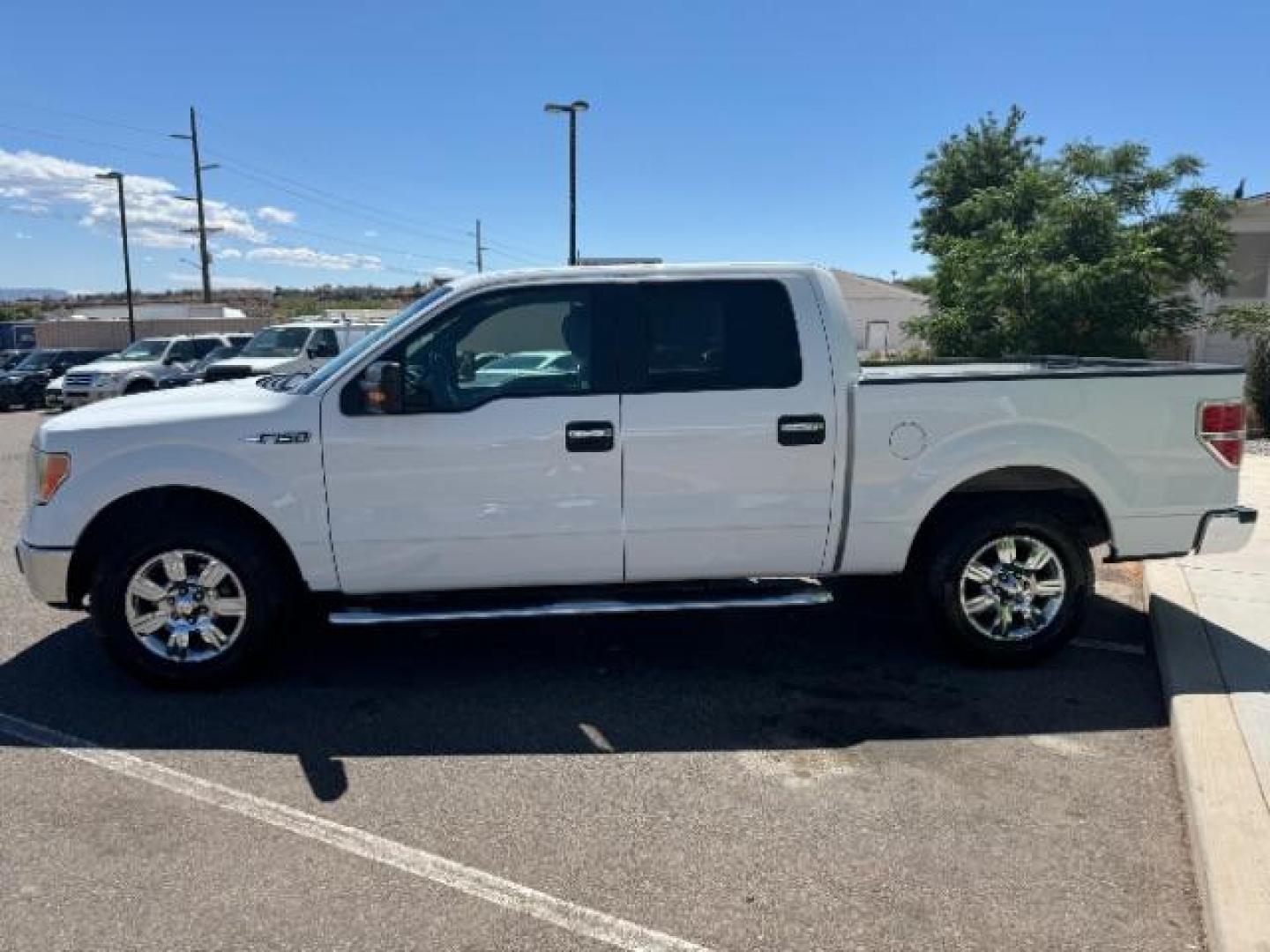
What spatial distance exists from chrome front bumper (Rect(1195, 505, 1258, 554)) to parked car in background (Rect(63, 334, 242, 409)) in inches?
810

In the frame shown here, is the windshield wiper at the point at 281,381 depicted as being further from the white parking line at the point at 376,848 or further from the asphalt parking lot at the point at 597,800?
the white parking line at the point at 376,848

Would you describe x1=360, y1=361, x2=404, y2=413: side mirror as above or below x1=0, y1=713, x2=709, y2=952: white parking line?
above

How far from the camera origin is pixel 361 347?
189 inches

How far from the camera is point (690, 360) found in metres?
4.77

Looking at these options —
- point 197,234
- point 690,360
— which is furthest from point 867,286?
point 690,360

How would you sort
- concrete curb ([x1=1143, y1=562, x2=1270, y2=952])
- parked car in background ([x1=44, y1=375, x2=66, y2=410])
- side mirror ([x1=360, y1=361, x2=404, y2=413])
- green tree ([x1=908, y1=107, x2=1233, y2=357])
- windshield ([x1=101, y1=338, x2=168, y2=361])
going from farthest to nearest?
1. windshield ([x1=101, y1=338, x2=168, y2=361])
2. parked car in background ([x1=44, y1=375, x2=66, y2=410])
3. green tree ([x1=908, y1=107, x2=1233, y2=357])
4. side mirror ([x1=360, y1=361, x2=404, y2=413])
5. concrete curb ([x1=1143, y1=562, x2=1270, y2=952])

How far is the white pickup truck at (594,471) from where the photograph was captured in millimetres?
4602

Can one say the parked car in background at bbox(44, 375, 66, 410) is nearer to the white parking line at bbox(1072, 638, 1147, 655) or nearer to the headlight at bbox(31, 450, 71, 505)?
the headlight at bbox(31, 450, 71, 505)

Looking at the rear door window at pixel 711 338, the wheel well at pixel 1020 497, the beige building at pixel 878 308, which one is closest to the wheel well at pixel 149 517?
the rear door window at pixel 711 338

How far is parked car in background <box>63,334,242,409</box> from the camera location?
71.2 ft

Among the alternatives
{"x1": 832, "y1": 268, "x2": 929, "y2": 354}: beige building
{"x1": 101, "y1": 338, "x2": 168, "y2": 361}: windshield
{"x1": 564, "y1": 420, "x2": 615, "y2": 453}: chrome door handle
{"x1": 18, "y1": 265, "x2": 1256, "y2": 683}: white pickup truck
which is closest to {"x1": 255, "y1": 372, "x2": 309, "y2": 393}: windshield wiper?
{"x1": 18, "y1": 265, "x2": 1256, "y2": 683}: white pickup truck

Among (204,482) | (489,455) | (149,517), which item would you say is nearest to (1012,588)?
(489,455)

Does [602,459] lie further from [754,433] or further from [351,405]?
[351,405]

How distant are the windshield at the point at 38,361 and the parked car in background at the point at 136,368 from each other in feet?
14.6
